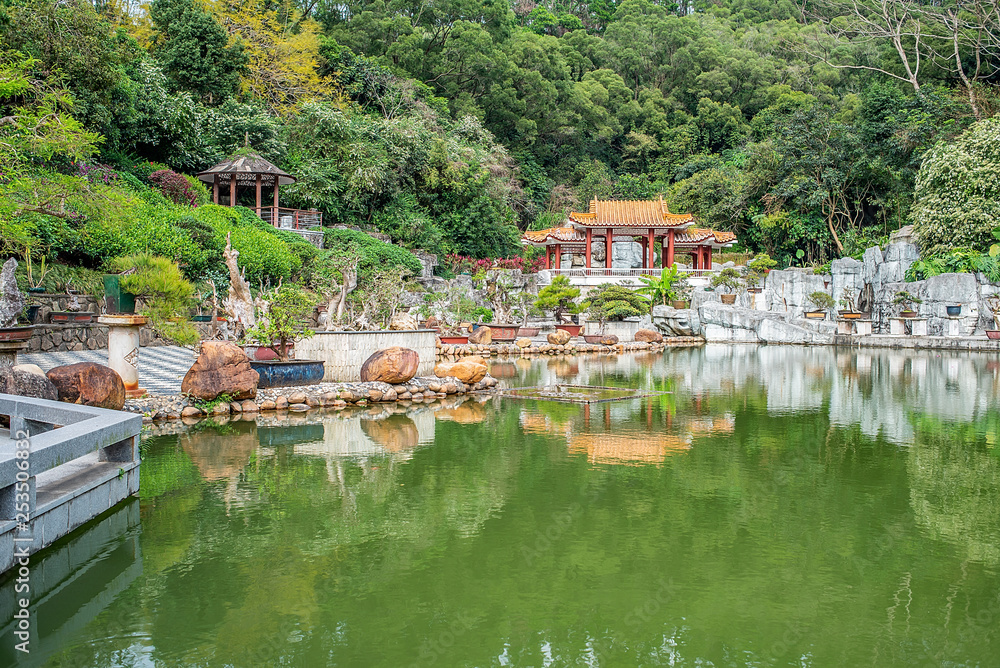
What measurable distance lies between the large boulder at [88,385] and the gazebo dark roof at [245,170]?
16.1 meters

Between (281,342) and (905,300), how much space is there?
62.6 ft

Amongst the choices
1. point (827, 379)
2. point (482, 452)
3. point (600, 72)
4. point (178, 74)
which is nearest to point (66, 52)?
point (178, 74)

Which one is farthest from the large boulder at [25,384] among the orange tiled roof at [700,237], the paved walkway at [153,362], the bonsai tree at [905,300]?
the orange tiled roof at [700,237]

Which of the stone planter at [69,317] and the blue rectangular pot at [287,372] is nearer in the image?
the blue rectangular pot at [287,372]

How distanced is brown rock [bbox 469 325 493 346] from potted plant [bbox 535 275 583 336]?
11.9 feet

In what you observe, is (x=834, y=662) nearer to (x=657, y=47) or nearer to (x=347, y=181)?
(x=347, y=181)

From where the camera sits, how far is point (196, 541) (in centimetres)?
402

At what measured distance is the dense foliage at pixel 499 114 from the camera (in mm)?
17186

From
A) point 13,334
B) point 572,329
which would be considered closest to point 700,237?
point 572,329

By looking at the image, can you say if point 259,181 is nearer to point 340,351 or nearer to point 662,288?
point 662,288

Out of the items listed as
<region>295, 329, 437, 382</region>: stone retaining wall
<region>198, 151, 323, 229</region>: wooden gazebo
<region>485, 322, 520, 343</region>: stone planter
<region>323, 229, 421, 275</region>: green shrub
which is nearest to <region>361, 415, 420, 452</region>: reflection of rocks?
<region>295, 329, 437, 382</region>: stone retaining wall

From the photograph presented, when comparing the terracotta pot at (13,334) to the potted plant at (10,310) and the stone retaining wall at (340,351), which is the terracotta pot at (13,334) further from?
the stone retaining wall at (340,351)

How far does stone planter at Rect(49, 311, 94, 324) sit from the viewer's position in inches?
527

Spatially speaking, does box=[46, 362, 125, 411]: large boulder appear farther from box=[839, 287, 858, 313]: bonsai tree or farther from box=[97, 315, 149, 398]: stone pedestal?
box=[839, 287, 858, 313]: bonsai tree
